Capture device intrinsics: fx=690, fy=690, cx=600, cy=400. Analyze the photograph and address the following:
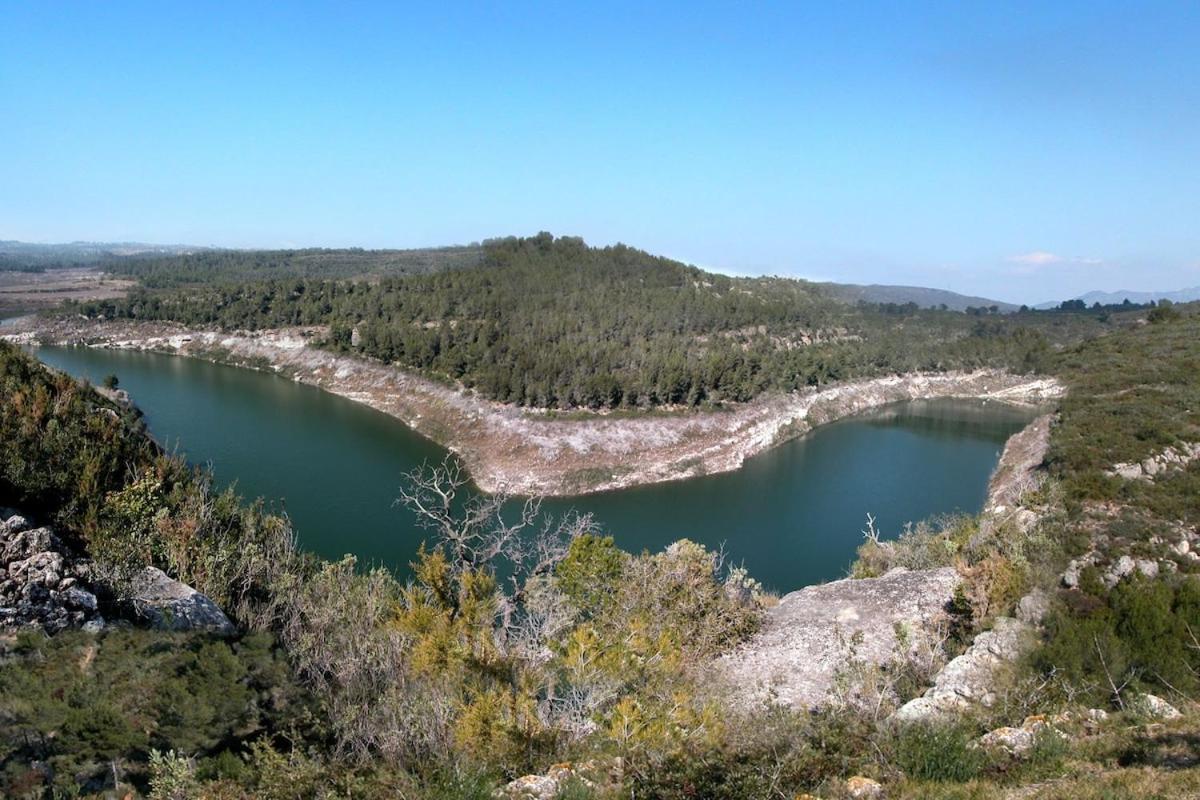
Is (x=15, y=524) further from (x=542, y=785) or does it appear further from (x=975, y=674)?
(x=975, y=674)

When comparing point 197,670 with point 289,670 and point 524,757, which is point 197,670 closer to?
point 289,670

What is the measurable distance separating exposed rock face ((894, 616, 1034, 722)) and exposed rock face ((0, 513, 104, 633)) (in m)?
11.7

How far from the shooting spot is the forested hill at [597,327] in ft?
155

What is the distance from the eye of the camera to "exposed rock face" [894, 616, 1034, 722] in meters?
9.51

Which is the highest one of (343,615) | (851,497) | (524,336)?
(524,336)

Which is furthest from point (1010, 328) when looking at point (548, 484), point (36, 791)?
point (36, 791)

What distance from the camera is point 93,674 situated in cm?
896

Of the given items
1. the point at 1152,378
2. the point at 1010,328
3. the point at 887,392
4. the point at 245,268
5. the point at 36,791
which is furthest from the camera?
the point at 245,268

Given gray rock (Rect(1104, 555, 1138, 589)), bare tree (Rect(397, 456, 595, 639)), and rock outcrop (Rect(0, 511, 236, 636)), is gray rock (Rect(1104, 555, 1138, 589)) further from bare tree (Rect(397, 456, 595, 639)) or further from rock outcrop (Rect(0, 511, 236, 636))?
rock outcrop (Rect(0, 511, 236, 636))

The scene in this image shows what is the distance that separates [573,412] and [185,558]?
99.2 feet

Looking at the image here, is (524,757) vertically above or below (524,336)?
below

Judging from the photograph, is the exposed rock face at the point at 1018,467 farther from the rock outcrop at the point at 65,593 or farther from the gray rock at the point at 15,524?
the gray rock at the point at 15,524

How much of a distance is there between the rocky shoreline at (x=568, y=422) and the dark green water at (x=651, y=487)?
4.55 ft

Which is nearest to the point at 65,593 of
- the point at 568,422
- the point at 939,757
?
the point at 939,757
